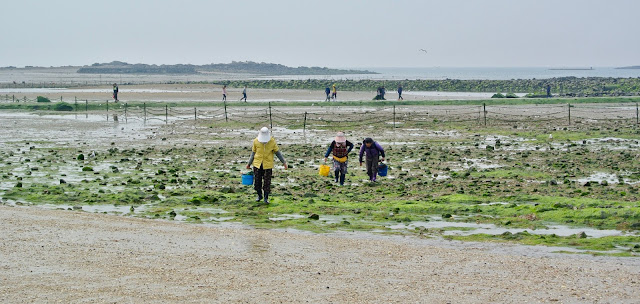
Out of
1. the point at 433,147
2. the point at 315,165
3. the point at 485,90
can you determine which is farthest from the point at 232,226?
the point at 485,90

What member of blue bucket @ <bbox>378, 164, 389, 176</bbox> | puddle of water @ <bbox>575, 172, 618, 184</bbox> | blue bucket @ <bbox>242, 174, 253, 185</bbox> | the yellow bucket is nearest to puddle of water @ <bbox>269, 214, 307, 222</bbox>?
blue bucket @ <bbox>242, 174, 253, 185</bbox>

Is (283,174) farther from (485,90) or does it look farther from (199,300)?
(485,90)

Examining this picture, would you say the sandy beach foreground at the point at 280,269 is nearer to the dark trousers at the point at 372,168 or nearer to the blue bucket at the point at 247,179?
the blue bucket at the point at 247,179

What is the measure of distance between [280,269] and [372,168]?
377 inches

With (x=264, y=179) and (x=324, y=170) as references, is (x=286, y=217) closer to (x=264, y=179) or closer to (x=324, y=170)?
(x=264, y=179)

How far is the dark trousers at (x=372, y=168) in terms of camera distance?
20359 mm

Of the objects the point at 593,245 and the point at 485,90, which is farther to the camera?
the point at 485,90

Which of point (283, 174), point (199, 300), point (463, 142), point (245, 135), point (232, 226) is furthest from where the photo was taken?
point (245, 135)

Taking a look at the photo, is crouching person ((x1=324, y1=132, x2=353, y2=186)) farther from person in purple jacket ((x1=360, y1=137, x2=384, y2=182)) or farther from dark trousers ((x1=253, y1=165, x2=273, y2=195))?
dark trousers ((x1=253, y1=165, x2=273, y2=195))

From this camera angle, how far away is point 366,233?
13984mm

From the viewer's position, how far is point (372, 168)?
67.2 feet

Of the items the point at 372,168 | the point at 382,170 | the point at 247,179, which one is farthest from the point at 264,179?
the point at 382,170

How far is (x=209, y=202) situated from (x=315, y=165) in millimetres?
7494

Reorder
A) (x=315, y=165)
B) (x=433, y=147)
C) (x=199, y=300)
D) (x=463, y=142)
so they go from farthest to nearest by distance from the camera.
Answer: (x=463, y=142), (x=433, y=147), (x=315, y=165), (x=199, y=300)
